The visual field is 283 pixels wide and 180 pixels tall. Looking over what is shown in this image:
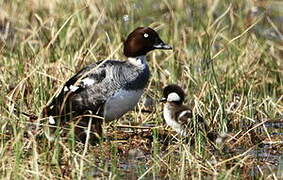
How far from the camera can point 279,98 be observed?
7.98 m

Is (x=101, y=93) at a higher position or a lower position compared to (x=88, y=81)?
lower

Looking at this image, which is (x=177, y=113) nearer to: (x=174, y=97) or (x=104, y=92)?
(x=174, y=97)

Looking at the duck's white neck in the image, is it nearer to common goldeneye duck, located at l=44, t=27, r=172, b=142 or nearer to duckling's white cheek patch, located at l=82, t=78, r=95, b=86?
common goldeneye duck, located at l=44, t=27, r=172, b=142

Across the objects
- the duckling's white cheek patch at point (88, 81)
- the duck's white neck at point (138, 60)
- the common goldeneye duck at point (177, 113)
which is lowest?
the common goldeneye duck at point (177, 113)

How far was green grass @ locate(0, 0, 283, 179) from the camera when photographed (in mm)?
5641

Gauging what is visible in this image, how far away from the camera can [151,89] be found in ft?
26.5

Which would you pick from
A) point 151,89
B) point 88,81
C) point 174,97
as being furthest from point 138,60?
point 151,89

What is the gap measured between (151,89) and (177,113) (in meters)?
1.13

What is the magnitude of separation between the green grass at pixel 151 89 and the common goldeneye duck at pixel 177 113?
0.12 metres

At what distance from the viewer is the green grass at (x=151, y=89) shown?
5.64 meters

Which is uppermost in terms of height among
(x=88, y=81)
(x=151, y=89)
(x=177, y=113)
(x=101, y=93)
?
(x=151, y=89)

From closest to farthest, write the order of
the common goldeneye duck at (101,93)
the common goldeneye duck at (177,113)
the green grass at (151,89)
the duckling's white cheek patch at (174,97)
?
the green grass at (151,89) → the common goldeneye duck at (177,113) → the common goldeneye duck at (101,93) → the duckling's white cheek patch at (174,97)

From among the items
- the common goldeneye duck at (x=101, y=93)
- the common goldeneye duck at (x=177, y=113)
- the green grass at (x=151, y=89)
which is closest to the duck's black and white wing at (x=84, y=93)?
the common goldeneye duck at (x=101, y=93)

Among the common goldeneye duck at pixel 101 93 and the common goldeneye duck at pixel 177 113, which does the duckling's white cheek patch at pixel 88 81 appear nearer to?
the common goldeneye duck at pixel 101 93
